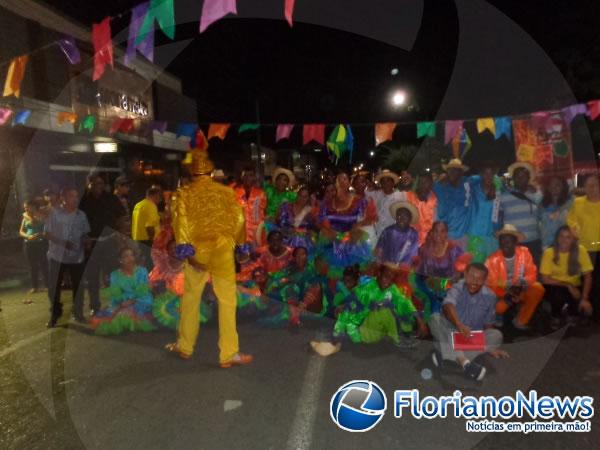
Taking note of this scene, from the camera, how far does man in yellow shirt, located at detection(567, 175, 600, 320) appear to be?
571cm

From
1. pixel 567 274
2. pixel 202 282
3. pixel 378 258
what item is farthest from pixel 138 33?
pixel 567 274

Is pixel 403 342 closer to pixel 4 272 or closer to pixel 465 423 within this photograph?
pixel 465 423

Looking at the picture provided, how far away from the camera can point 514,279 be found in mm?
5559

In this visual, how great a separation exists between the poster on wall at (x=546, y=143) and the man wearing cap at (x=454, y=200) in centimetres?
372

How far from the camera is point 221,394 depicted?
3992 millimetres

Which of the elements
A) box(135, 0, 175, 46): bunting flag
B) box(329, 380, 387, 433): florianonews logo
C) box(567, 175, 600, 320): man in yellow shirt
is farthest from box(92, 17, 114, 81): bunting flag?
box(567, 175, 600, 320): man in yellow shirt

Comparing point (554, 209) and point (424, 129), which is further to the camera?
point (424, 129)

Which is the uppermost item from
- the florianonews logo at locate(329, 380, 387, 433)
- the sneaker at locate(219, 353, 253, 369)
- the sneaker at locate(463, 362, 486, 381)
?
the sneaker at locate(463, 362, 486, 381)

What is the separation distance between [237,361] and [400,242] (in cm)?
255

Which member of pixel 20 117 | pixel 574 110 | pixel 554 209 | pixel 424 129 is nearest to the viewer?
pixel 554 209

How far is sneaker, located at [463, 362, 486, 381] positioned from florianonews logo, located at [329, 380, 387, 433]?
0.78 m

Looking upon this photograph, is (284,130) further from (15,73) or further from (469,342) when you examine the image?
(469,342)

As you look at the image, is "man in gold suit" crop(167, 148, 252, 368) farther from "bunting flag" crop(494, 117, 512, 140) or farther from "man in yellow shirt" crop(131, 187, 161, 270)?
"bunting flag" crop(494, 117, 512, 140)

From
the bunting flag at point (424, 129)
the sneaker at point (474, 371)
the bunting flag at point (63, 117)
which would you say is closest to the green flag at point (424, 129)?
the bunting flag at point (424, 129)
